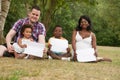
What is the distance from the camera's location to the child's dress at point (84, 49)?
399 inches

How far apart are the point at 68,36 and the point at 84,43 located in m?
61.1

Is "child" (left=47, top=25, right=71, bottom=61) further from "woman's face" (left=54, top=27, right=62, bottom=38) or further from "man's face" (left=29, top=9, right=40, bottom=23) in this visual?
"man's face" (left=29, top=9, right=40, bottom=23)

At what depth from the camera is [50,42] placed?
36.0 feet

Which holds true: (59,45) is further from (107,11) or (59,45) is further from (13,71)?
(107,11)

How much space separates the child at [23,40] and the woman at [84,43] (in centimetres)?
131

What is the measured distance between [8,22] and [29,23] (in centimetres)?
4603

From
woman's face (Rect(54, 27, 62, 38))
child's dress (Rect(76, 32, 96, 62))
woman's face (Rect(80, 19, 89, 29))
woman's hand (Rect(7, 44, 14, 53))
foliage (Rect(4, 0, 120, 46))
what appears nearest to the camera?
woman's hand (Rect(7, 44, 14, 53))

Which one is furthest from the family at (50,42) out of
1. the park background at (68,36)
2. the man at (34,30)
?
the park background at (68,36)

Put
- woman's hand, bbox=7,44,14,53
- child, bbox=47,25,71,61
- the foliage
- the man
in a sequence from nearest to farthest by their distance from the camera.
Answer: woman's hand, bbox=7,44,14,53 → the man → child, bbox=47,25,71,61 → the foliage

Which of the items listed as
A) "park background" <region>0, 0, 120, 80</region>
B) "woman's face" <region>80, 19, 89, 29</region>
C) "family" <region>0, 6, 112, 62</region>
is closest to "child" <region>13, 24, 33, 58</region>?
"family" <region>0, 6, 112, 62</region>

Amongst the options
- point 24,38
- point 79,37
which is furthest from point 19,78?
point 79,37

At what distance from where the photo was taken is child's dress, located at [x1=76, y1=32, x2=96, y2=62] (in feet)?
33.3

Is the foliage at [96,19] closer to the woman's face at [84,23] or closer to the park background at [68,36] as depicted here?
the park background at [68,36]

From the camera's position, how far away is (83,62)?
33.0ft
